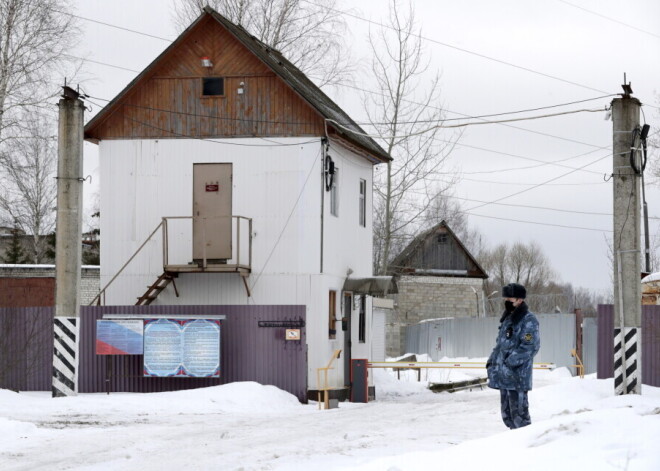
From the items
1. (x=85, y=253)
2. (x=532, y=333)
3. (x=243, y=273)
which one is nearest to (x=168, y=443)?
(x=532, y=333)

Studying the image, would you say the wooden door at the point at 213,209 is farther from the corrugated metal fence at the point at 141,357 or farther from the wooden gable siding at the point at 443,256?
the wooden gable siding at the point at 443,256

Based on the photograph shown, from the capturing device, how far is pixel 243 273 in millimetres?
26625

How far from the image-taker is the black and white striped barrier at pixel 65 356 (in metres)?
21.1

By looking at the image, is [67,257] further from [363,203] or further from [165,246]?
[363,203]

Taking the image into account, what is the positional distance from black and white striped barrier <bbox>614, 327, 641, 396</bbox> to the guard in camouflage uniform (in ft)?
31.0

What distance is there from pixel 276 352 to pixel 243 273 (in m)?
2.78

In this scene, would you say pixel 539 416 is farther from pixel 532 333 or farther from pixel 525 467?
pixel 525 467

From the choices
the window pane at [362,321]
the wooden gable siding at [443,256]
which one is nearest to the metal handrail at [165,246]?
the window pane at [362,321]

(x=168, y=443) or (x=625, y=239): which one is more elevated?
(x=625, y=239)

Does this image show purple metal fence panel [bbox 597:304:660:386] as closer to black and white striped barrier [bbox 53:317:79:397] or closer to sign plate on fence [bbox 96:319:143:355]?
sign plate on fence [bbox 96:319:143:355]

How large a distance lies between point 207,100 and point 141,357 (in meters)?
6.95

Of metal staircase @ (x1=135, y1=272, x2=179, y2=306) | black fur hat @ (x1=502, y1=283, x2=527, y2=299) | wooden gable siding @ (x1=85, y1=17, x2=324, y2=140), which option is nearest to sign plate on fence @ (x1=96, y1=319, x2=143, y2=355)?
metal staircase @ (x1=135, y1=272, x2=179, y2=306)

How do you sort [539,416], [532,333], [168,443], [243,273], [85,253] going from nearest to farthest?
[532,333] → [168,443] → [539,416] → [243,273] → [85,253]

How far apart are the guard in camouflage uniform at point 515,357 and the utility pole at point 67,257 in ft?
36.8
